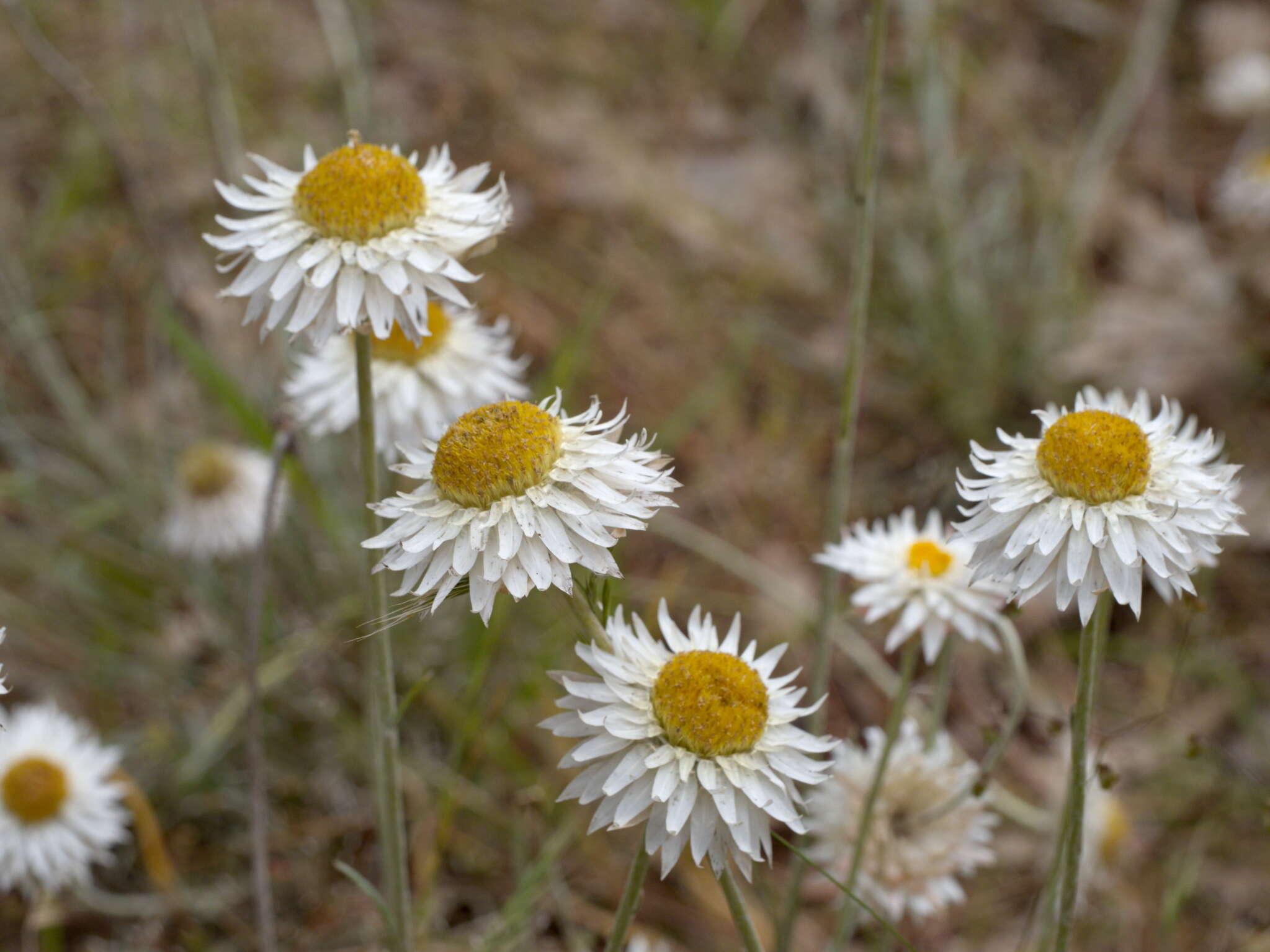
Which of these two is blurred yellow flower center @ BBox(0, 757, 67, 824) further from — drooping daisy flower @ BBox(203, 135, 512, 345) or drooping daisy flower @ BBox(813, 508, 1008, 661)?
drooping daisy flower @ BBox(813, 508, 1008, 661)

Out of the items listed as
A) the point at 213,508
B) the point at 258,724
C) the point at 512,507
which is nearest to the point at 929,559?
the point at 512,507

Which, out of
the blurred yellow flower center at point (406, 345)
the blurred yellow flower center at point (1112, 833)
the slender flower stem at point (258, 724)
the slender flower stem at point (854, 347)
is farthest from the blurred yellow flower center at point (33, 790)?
the blurred yellow flower center at point (1112, 833)

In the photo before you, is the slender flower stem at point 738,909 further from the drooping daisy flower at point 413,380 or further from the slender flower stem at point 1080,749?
the drooping daisy flower at point 413,380

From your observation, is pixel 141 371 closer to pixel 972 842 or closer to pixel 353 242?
pixel 353 242

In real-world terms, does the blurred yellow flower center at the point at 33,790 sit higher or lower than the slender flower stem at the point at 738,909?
higher

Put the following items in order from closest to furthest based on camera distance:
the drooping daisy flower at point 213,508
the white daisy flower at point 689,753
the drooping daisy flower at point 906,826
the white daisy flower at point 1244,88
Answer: the white daisy flower at point 689,753 → the drooping daisy flower at point 906,826 → the drooping daisy flower at point 213,508 → the white daisy flower at point 1244,88

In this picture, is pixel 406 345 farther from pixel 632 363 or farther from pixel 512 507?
pixel 632 363
